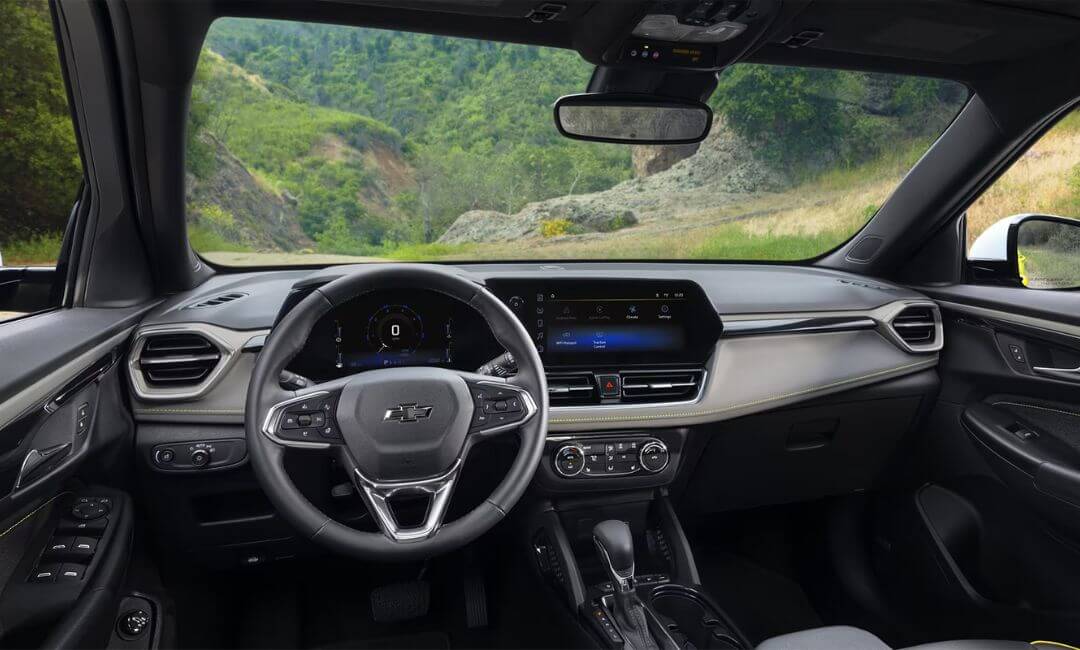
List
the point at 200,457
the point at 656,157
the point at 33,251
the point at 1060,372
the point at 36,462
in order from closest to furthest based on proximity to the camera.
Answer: the point at 36,462 < the point at 33,251 < the point at 200,457 < the point at 1060,372 < the point at 656,157

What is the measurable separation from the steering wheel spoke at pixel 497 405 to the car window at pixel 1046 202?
229 centimetres

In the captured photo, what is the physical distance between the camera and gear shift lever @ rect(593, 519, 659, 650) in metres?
2.39

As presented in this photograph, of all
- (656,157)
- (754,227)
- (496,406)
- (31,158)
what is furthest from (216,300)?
(754,227)

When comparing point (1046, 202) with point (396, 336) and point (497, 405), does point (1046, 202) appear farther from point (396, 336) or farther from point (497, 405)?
point (396, 336)

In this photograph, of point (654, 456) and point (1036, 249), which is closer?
point (654, 456)

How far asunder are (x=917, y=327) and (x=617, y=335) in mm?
1355

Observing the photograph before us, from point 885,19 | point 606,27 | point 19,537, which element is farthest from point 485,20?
point 19,537

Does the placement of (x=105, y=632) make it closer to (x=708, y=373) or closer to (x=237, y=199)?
(x=237, y=199)

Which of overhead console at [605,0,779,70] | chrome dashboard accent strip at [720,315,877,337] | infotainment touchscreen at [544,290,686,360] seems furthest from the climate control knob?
overhead console at [605,0,779,70]

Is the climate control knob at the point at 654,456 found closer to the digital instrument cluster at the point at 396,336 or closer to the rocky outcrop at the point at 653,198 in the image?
the digital instrument cluster at the point at 396,336

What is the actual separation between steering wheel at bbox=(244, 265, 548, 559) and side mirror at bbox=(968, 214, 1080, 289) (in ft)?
7.43

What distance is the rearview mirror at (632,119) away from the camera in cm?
259

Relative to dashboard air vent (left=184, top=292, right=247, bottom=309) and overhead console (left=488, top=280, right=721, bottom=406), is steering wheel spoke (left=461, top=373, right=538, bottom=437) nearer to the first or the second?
overhead console (left=488, top=280, right=721, bottom=406)

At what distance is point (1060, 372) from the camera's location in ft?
8.52
